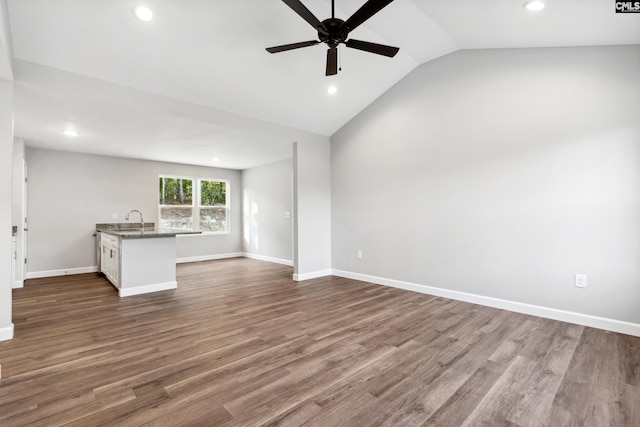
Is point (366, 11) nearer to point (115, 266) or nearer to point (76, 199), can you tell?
point (115, 266)

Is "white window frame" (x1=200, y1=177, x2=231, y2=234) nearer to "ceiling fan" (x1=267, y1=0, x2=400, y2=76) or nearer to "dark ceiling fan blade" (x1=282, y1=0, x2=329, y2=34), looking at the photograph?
"ceiling fan" (x1=267, y1=0, x2=400, y2=76)

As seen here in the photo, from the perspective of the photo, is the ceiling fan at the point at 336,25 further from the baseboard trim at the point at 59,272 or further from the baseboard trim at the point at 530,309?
the baseboard trim at the point at 59,272

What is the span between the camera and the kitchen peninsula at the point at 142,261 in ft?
14.1

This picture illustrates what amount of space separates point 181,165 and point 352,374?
6.65 meters

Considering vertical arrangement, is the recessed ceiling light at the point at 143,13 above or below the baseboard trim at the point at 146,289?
above

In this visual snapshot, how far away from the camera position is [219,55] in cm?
339

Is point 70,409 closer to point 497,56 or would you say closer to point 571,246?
point 571,246

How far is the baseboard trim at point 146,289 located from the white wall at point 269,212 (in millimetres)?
2774

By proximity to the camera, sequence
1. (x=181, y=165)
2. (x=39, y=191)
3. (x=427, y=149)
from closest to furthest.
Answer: (x=427, y=149) → (x=39, y=191) → (x=181, y=165)

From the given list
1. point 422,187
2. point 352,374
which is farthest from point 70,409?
point 422,187

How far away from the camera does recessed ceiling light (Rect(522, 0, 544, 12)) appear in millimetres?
2645

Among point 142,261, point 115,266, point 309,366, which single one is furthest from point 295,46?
point 115,266

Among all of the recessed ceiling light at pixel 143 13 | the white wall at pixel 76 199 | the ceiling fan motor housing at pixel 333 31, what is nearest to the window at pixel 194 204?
the white wall at pixel 76 199

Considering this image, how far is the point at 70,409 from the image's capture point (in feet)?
5.91
